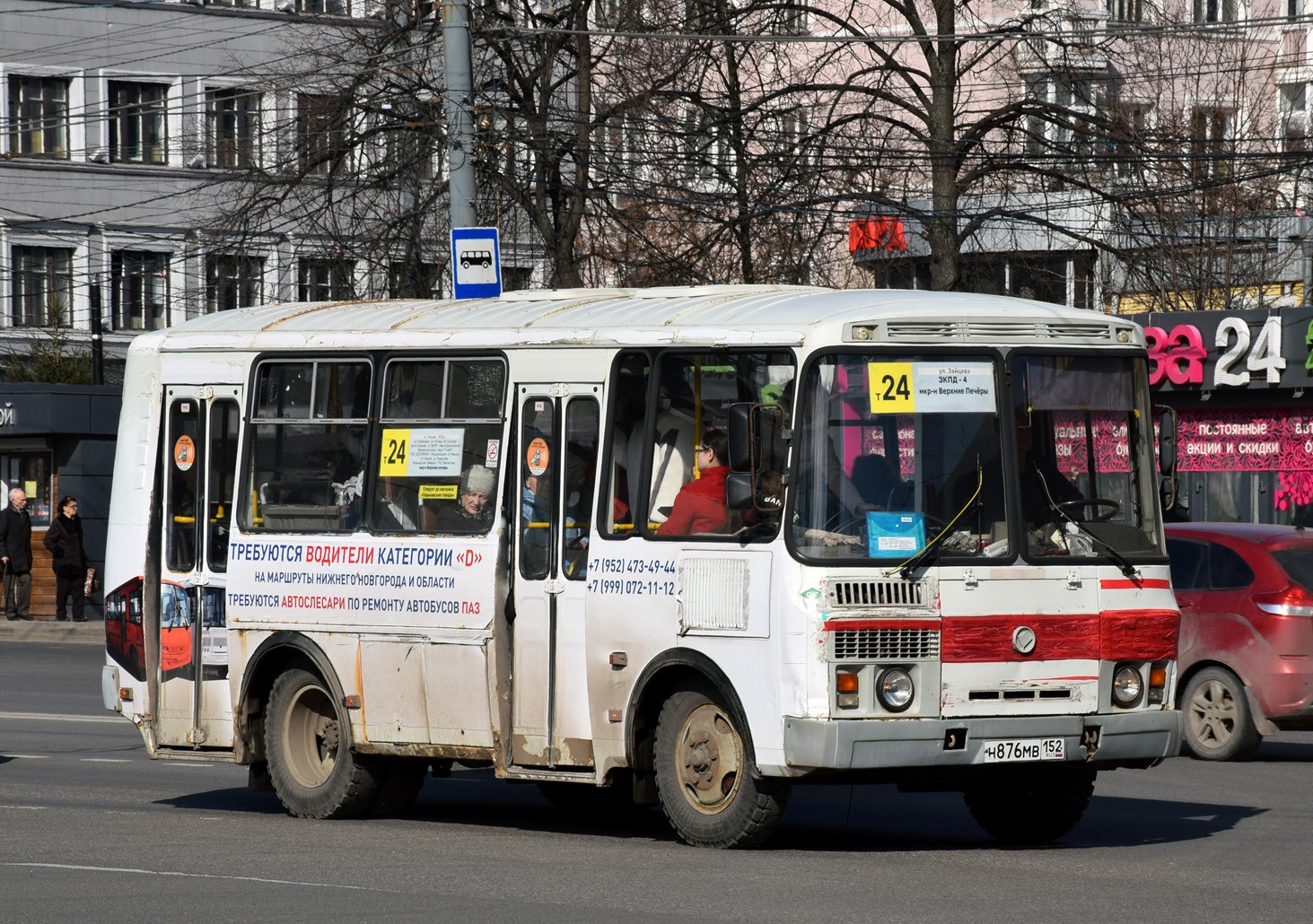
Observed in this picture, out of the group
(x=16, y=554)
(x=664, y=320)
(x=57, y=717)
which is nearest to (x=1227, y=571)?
(x=664, y=320)

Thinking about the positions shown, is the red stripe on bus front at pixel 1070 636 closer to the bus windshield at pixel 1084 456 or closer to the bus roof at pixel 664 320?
the bus windshield at pixel 1084 456

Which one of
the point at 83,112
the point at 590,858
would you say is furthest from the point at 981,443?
the point at 83,112

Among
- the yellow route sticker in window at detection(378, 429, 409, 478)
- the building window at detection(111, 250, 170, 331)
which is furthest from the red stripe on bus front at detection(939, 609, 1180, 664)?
the building window at detection(111, 250, 170, 331)

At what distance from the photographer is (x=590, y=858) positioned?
9758mm

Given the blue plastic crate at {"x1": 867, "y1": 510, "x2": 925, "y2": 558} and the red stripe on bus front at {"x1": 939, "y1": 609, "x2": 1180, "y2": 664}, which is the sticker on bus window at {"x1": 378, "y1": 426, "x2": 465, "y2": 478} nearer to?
the blue plastic crate at {"x1": 867, "y1": 510, "x2": 925, "y2": 558}

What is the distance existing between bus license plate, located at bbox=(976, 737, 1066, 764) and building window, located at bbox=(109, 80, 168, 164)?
44189 mm

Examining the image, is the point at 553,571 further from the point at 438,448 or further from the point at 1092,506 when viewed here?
the point at 1092,506

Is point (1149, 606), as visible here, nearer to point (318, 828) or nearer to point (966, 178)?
point (318, 828)

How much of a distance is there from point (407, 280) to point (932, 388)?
18.4m

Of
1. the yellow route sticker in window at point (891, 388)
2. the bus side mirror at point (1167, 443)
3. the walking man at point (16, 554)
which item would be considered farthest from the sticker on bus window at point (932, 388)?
the walking man at point (16, 554)

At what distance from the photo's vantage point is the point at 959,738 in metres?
9.49

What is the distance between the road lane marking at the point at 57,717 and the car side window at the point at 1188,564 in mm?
8451

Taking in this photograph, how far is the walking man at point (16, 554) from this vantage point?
29.9m

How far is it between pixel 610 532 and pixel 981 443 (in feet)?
6.12
